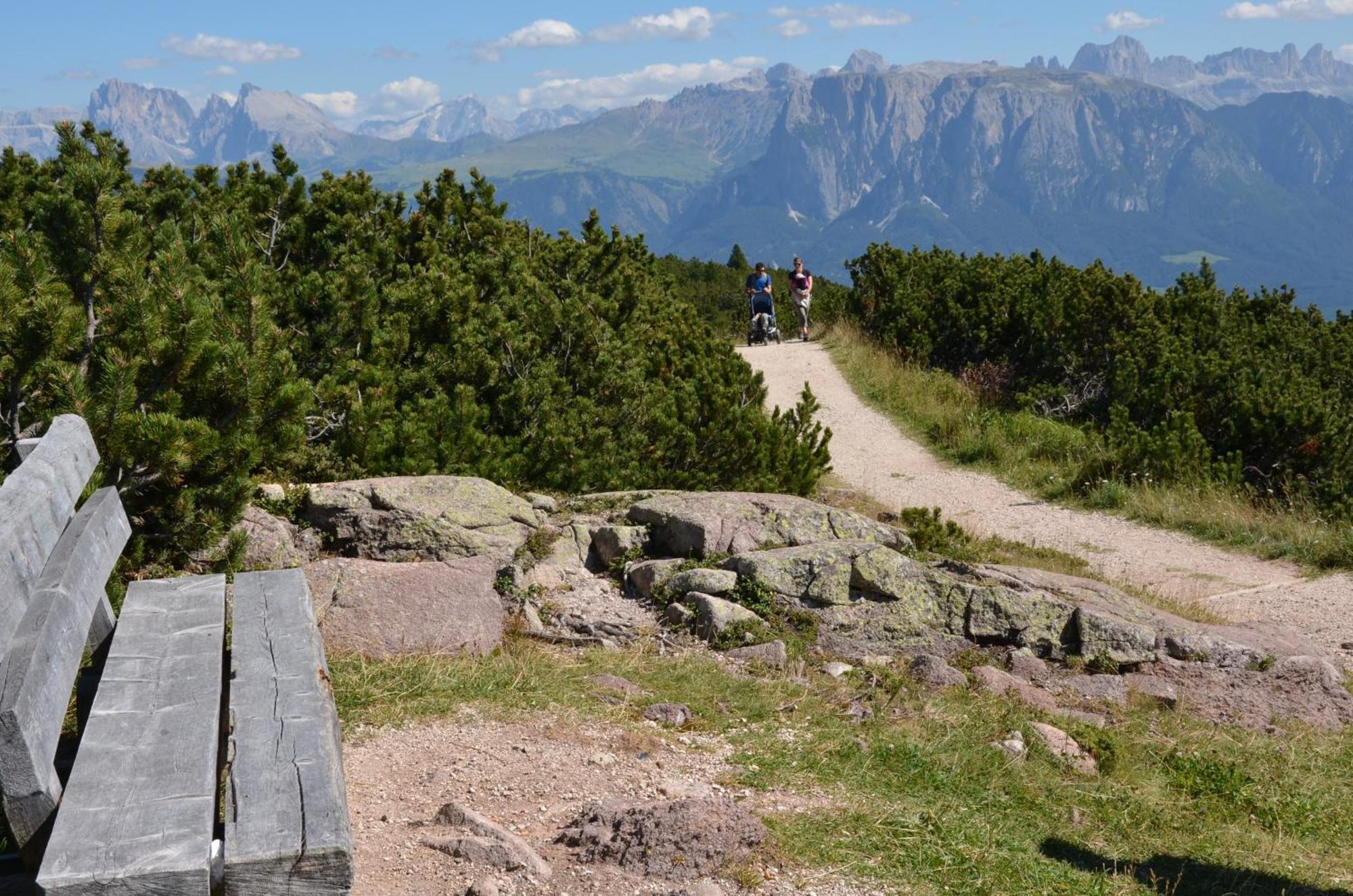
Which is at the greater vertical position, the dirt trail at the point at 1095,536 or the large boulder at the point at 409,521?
the large boulder at the point at 409,521

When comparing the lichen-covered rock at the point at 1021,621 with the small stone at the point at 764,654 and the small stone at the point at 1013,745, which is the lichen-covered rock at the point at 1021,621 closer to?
the small stone at the point at 764,654

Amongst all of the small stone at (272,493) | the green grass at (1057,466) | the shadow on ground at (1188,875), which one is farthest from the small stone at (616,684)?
the green grass at (1057,466)

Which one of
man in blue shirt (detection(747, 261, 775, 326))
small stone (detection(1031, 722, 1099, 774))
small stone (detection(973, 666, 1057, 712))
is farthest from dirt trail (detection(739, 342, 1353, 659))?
man in blue shirt (detection(747, 261, 775, 326))

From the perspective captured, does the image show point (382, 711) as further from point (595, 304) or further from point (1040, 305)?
point (1040, 305)

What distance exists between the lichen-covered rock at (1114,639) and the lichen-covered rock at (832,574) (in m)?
0.98

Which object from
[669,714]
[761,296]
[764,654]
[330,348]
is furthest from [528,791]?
[761,296]

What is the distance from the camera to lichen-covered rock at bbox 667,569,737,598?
23.1 ft

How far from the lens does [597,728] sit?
4805 millimetres

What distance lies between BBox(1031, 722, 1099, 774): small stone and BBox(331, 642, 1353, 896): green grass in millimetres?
78

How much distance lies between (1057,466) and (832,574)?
25.6 feet

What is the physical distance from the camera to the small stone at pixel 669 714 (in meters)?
5.04

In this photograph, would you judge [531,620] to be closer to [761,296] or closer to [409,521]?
[409,521]

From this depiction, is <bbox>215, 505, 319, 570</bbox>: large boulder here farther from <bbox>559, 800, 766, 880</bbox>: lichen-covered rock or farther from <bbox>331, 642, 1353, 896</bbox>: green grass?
<bbox>559, 800, 766, 880</bbox>: lichen-covered rock

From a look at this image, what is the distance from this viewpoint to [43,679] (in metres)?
2.25
